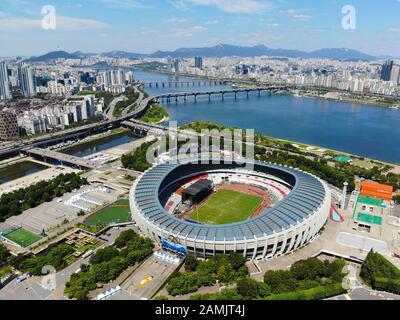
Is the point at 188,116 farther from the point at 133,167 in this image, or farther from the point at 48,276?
the point at 48,276

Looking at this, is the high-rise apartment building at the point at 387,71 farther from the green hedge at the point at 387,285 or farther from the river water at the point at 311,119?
the green hedge at the point at 387,285

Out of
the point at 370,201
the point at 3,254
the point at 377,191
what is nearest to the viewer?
the point at 3,254

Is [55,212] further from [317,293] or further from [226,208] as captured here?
[317,293]

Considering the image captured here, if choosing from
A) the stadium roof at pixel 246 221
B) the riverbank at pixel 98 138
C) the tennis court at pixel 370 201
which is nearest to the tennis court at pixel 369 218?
the tennis court at pixel 370 201

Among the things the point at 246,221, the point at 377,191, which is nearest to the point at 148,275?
the point at 246,221

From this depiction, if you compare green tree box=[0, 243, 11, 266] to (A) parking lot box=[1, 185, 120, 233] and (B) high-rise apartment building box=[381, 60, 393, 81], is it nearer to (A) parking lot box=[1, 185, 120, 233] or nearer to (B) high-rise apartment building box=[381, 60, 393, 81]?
(A) parking lot box=[1, 185, 120, 233]
